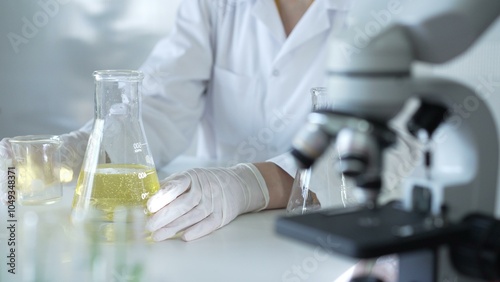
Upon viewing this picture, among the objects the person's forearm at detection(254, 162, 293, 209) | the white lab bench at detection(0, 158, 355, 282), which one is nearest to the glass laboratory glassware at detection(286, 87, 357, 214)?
the white lab bench at detection(0, 158, 355, 282)

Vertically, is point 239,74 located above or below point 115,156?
above

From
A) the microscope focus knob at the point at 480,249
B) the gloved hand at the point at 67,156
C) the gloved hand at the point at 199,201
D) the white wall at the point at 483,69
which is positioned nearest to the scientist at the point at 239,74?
the gloved hand at the point at 67,156

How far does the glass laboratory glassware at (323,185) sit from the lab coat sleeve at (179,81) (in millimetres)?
745

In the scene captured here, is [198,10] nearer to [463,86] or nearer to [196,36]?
[196,36]

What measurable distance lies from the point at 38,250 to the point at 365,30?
27.3 inches

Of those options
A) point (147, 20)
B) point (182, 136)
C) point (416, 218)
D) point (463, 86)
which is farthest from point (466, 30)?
point (147, 20)

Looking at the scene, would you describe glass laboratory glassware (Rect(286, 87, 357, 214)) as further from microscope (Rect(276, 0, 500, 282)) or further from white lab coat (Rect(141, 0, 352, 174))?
white lab coat (Rect(141, 0, 352, 174))

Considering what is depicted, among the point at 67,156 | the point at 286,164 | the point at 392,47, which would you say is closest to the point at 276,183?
the point at 286,164

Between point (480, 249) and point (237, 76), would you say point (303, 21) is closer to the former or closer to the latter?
point (237, 76)

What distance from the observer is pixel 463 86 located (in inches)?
29.3

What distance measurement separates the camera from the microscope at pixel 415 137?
671mm

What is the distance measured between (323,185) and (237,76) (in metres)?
0.87

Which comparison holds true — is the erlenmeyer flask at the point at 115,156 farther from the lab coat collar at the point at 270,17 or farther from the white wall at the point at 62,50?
the white wall at the point at 62,50

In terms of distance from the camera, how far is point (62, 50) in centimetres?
254
